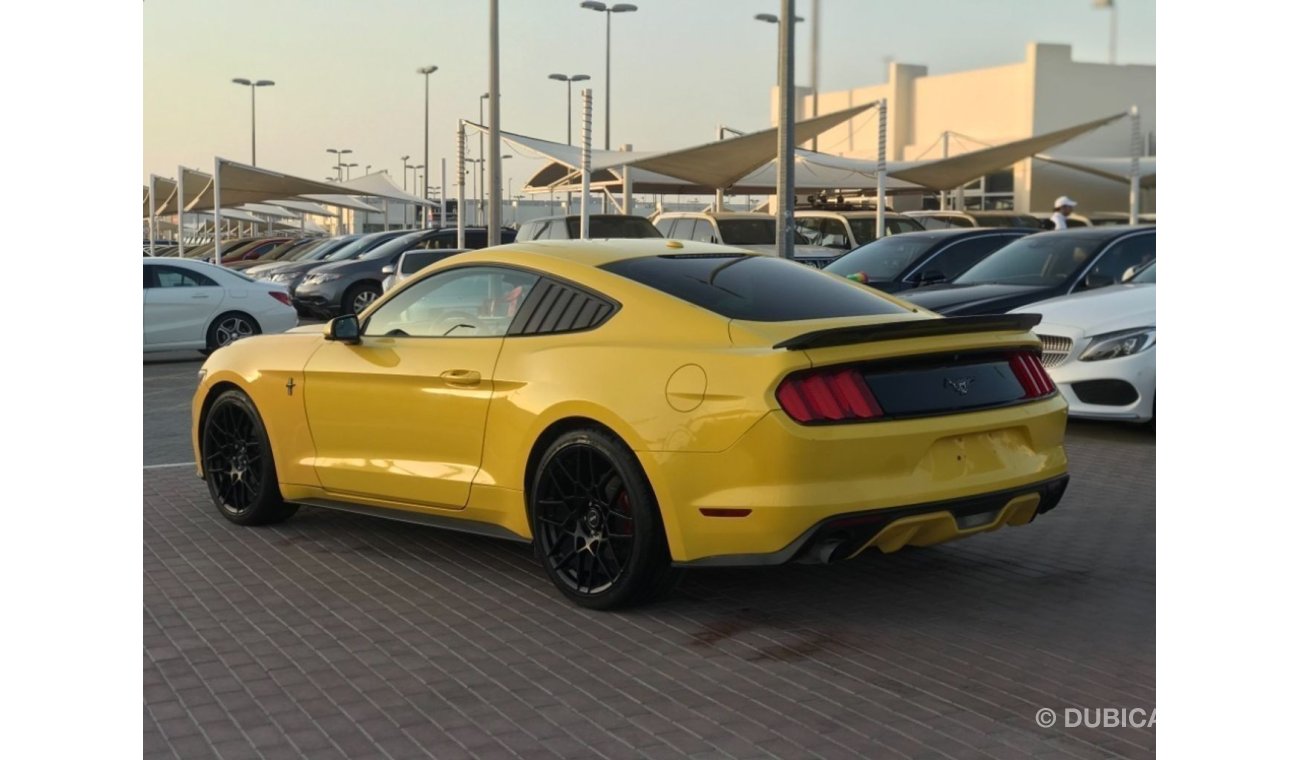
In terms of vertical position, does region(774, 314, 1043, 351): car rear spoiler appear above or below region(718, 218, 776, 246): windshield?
below

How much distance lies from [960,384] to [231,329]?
1522cm

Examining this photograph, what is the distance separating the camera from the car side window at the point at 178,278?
757 inches

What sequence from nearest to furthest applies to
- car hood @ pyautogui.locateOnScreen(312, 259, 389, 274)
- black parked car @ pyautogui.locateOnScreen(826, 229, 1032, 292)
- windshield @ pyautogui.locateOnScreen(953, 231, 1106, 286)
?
windshield @ pyautogui.locateOnScreen(953, 231, 1106, 286) < black parked car @ pyautogui.locateOnScreen(826, 229, 1032, 292) < car hood @ pyautogui.locateOnScreen(312, 259, 389, 274)

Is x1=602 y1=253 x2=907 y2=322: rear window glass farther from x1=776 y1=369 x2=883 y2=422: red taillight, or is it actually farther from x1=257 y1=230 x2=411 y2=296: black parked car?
x1=257 y1=230 x2=411 y2=296: black parked car

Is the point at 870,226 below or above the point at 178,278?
above

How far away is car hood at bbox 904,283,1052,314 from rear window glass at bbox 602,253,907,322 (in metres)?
6.28

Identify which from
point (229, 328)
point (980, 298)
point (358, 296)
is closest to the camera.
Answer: point (980, 298)

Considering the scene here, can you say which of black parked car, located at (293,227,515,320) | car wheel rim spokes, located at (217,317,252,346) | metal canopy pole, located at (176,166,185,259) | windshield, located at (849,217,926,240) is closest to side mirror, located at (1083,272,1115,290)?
car wheel rim spokes, located at (217,317,252,346)

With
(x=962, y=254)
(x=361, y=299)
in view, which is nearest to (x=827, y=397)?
(x=962, y=254)

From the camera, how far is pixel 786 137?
1931cm

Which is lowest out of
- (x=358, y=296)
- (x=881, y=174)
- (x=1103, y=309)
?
(x=1103, y=309)

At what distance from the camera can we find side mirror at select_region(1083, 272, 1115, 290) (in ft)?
43.2

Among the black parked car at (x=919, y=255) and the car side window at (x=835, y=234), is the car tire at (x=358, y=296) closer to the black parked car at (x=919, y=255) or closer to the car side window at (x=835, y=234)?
the car side window at (x=835, y=234)

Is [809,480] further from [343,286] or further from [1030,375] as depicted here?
[343,286]
